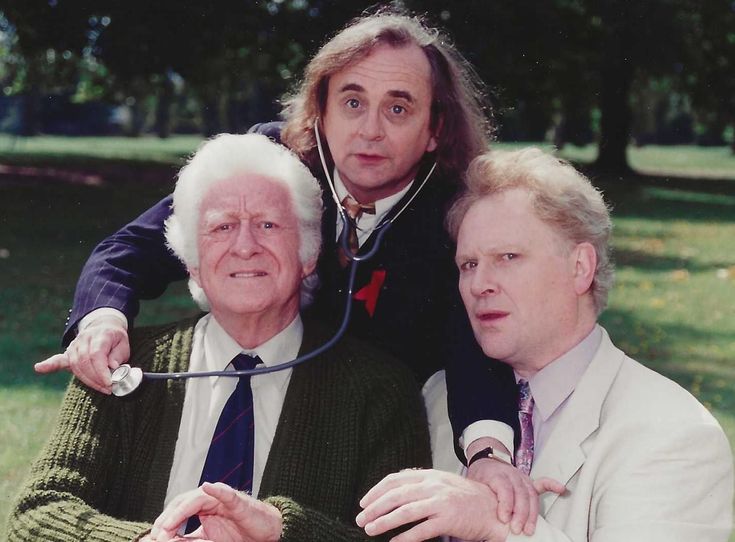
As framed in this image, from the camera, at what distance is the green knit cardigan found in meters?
2.44

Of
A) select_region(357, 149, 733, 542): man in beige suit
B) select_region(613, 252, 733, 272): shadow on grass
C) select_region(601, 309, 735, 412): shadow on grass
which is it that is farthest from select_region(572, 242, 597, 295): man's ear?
select_region(613, 252, 733, 272): shadow on grass

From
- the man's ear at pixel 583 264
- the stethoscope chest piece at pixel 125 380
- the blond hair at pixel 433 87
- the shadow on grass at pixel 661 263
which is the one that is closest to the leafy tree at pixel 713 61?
the shadow on grass at pixel 661 263

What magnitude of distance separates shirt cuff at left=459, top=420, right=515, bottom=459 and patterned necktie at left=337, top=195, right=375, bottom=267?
75 cm

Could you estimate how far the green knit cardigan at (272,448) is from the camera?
244 cm

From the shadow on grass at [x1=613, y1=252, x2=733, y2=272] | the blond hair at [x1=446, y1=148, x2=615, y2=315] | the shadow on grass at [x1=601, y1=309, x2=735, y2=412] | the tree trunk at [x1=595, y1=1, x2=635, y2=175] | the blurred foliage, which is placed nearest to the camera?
the blond hair at [x1=446, y1=148, x2=615, y2=315]

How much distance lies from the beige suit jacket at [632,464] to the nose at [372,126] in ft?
2.96

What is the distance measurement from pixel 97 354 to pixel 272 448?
1.62ft

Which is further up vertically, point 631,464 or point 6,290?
point 6,290

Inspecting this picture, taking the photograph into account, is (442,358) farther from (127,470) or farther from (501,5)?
(501,5)

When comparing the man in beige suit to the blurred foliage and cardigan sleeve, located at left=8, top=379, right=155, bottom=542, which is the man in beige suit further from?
the blurred foliage

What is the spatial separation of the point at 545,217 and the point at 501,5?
53.4 ft

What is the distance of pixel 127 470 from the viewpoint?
2.59 metres

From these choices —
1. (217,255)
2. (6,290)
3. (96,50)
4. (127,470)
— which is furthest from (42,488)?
(96,50)

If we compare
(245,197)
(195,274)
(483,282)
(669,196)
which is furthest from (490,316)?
(669,196)
